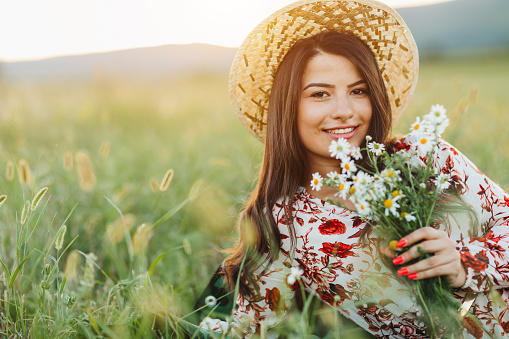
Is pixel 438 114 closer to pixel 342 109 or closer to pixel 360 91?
pixel 342 109

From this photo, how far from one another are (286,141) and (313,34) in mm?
533

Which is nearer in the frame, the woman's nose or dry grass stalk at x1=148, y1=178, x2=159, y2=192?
the woman's nose

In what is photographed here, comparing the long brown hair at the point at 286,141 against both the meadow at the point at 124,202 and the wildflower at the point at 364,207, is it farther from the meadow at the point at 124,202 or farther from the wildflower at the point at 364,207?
the wildflower at the point at 364,207

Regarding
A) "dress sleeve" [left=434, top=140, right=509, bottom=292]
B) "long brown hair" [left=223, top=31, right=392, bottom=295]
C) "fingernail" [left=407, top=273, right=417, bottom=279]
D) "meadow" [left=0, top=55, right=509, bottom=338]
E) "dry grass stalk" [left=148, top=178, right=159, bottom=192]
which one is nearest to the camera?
"fingernail" [left=407, top=273, right=417, bottom=279]

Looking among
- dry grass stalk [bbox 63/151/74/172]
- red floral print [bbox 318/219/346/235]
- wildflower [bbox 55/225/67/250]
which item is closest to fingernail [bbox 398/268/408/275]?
red floral print [bbox 318/219/346/235]

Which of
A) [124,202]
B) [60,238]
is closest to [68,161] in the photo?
[124,202]

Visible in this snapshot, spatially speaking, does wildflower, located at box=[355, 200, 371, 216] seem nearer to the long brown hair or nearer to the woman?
the woman

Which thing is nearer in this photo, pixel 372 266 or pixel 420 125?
pixel 420 125

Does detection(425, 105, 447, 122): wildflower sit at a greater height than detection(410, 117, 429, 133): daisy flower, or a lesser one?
greater

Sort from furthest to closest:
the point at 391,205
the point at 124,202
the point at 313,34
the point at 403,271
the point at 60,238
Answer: the point at 124,202 < the point at 313,34 < the point at 60,238 < the point at 403,271 < the point at 391,205

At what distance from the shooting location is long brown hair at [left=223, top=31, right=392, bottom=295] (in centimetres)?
210

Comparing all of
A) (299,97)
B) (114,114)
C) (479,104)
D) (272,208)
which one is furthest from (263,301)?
(479,104)

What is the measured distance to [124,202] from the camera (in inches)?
135

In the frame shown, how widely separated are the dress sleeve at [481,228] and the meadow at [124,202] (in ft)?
1.79
